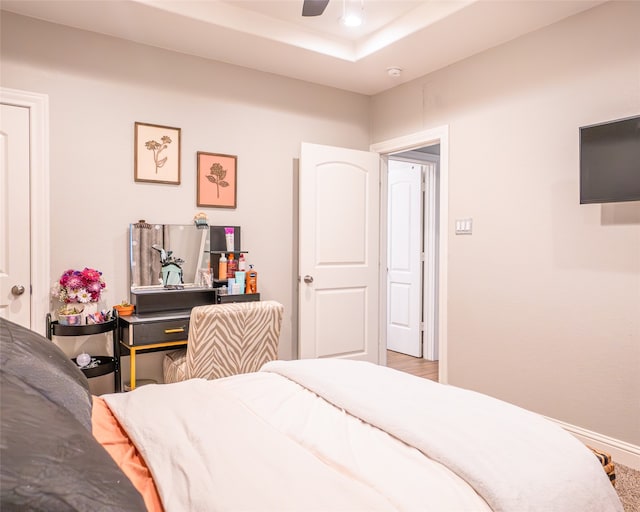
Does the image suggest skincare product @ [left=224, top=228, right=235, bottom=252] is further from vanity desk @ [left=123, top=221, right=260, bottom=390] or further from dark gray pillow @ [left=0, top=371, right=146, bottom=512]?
dark gray pillow @ [left=0, top=371, right=146, bottom=512]

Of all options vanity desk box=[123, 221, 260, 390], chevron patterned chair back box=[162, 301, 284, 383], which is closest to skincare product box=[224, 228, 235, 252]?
vanity desk box=[123, 221, 260, 390]

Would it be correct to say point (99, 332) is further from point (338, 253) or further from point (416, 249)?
point (416, 249)

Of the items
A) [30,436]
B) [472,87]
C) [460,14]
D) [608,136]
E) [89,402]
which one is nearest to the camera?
[30,436]

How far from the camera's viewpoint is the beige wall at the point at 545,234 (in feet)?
8.66

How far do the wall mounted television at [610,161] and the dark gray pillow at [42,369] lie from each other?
2621 millimetres

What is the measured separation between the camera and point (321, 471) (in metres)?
1.11

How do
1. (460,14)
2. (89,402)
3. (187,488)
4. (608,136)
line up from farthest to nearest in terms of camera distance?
(460,14) < (608,136) < (89,402) < (187,488)

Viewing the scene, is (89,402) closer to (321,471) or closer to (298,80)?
(321,471)

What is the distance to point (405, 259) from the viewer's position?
5.24 metres

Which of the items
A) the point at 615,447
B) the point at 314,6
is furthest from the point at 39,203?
the point at 615,447

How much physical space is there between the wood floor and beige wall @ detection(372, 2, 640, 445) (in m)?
0.90

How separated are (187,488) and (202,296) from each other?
2508 mm

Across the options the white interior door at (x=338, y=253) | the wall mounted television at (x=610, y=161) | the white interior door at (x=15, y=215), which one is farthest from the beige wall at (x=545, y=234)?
the white interior door at (x=15, y=215)

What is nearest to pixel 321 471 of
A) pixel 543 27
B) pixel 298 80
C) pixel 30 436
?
pixel 30 436
